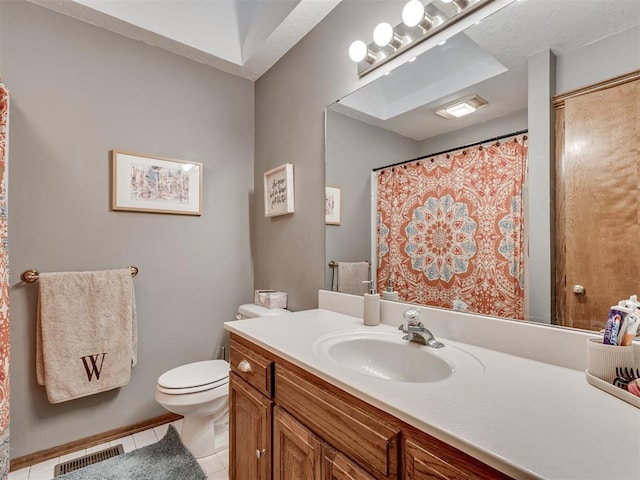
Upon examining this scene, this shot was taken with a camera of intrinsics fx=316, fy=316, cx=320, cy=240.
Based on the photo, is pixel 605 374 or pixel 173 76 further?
pixel 173 76

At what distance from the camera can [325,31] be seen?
180 centimetres

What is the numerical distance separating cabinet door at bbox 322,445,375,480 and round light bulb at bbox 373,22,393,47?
1.55 meters

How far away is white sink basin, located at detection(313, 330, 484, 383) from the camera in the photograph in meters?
0.99

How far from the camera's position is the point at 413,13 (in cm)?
125

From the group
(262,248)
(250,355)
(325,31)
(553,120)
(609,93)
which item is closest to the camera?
(609,93)

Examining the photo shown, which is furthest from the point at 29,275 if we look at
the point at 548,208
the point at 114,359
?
the point at 548,208

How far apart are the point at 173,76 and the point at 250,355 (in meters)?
1.92

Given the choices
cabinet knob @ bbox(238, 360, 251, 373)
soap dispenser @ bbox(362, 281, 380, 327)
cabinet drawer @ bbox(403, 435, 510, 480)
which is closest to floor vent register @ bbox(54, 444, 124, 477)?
cabinet knob @ bbox(238, 360, 251, 373)

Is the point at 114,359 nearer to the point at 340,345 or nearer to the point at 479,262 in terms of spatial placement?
the point at 340,345

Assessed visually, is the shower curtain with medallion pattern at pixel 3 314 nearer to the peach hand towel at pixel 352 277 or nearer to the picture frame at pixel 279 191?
the picture frame at pixel 279 191

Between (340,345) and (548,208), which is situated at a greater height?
(548,208)

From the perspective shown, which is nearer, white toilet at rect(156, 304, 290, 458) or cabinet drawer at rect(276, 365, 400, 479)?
cabinet drawer at rect(276, 365, 400, 479)

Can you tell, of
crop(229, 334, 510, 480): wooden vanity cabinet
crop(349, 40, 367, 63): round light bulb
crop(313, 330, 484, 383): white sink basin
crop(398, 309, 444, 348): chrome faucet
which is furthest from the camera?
crop(349, 40, 367, 63): round light bulb

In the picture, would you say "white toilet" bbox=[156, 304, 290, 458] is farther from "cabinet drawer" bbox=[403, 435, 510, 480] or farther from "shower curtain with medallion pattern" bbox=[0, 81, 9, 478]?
"cabinet drawer" bbox=[403, 435, 510, 480]
